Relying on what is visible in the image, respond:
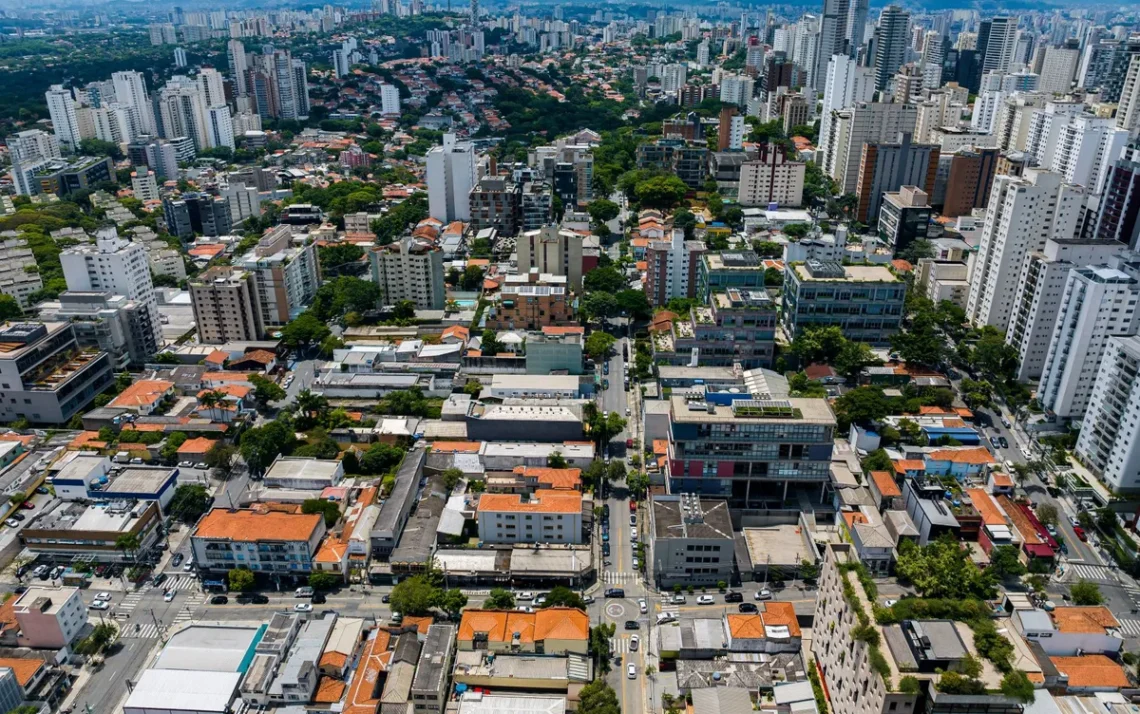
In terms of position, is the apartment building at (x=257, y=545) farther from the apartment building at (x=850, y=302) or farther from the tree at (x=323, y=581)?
the apartment building at (x=850, y=302)

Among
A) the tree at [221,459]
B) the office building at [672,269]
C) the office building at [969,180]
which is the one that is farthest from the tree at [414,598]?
the office building at [969,180]

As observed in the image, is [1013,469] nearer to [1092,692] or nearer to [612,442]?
[1092,692]

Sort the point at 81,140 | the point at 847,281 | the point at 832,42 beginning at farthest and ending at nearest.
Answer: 1. the point at 832,42
2. the point at 81,140
3. the point at 847,281

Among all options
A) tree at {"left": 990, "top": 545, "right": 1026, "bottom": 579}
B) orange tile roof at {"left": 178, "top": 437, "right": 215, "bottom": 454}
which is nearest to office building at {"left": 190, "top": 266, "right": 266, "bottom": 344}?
orange tile roof at {"left": 178, "top": 437, "right": 215, "bottom": 454}

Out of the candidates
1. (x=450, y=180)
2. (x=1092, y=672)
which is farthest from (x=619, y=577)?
(x=450, y=180)

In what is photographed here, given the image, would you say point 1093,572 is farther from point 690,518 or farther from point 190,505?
point 190,505

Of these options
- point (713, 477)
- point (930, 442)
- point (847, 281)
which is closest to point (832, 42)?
point (847, 281)
